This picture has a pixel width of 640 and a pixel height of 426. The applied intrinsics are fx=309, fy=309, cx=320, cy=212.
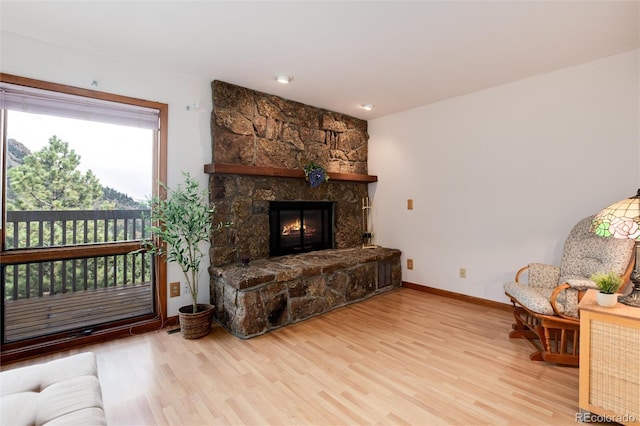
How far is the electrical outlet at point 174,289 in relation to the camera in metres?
3.01

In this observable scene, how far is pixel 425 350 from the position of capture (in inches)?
97.9

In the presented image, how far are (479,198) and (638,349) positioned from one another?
2168mm

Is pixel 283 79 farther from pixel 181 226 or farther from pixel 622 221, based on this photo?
pixel 622 221

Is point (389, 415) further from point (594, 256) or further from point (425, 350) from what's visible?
point (594, 256)

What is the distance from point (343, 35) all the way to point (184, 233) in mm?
2146

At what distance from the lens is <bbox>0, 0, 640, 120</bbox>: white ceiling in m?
2.01

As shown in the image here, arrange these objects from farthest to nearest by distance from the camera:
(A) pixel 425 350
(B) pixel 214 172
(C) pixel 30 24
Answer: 1. (B) pixel 214 172
2. (A) pixel 425 350
3. (C) pixel 30 24

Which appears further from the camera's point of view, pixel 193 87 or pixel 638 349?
pixel 193 87

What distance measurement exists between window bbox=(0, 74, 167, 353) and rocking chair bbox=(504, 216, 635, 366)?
3214mm

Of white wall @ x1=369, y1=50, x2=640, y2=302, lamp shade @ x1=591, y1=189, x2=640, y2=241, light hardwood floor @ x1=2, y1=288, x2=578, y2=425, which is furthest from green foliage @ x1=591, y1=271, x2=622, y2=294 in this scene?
white wall @ x1=369, y1=50, x2=640, y2=302

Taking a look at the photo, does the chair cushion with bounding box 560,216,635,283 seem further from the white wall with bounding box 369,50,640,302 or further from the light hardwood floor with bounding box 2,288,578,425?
the light hardwood floor with bounding box 2,288,578,425

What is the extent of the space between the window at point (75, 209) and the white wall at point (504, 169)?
3.04 m

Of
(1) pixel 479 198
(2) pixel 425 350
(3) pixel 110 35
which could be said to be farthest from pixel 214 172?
(1) pixel 479 198

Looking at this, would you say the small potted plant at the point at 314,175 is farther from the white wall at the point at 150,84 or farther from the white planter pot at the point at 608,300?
the white planter pot at the point at 608,300
